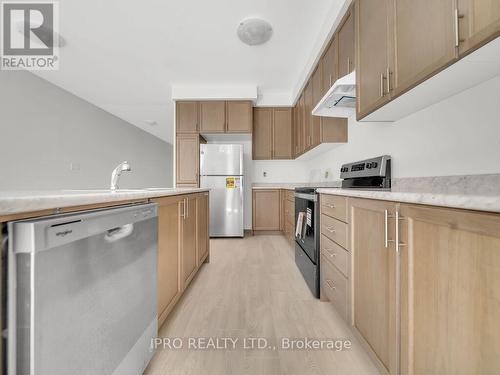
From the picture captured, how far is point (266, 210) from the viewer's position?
13.9ft

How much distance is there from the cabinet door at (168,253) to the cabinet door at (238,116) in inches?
99.3

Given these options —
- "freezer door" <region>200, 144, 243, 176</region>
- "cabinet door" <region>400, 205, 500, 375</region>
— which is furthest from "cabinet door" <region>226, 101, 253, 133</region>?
"cabinet door" <region>400, 205, 500, 375</region>

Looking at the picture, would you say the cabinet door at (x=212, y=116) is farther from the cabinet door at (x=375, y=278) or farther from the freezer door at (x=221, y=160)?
the cabinet door at (x=375, y=278)

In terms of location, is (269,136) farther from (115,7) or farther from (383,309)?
(383,309)

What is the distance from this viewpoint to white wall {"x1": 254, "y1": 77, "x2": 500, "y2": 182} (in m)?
1.06

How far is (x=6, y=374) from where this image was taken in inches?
19.0

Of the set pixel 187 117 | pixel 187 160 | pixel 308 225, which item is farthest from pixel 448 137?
pixel 187 117

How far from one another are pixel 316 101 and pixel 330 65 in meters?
0.51

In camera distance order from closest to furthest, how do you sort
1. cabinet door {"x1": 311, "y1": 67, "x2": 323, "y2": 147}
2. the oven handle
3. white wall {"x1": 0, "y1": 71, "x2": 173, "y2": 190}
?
1. the oven handle
2. cabinet door {"x1": 311, "y1": 67, "x2": 323, "y2": 147}
3. white wall {"x1": 0, "y1": 71, "x2": 173, "y2": 190}

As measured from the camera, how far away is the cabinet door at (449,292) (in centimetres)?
55

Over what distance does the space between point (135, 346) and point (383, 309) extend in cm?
101

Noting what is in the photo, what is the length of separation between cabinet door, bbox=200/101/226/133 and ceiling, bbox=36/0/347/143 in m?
0.34

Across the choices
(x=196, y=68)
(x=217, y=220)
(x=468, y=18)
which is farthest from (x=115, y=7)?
(x=217, y=220)

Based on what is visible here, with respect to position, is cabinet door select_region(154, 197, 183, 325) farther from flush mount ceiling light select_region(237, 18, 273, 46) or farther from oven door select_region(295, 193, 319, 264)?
flush mount ceiling light select_region(237, 18, 273, 46)
